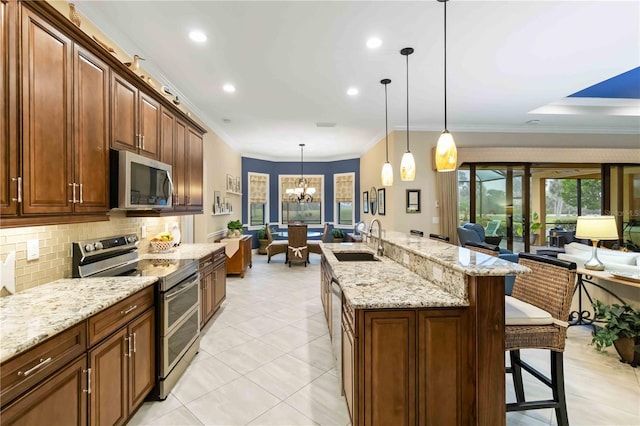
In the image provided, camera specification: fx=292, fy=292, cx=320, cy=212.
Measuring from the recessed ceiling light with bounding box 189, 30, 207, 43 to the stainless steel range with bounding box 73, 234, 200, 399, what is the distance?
1971mm

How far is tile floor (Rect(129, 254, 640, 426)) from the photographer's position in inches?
80.5

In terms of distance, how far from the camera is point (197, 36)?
2.78 m

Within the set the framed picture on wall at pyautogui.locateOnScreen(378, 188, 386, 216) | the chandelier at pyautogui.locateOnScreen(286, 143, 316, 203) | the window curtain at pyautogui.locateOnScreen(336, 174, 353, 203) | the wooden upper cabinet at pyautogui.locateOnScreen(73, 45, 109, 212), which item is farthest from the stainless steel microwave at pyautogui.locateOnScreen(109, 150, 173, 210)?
A: the window curtain at pyautogui.locateOnScreen(336, 174, 353, 203)

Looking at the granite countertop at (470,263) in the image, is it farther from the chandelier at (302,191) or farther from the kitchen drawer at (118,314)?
the chandelier at (302,191)

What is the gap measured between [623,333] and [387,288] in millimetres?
2550

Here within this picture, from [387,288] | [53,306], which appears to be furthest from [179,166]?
[387,288]

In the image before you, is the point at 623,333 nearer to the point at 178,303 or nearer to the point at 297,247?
the point at 178,303

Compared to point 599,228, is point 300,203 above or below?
above

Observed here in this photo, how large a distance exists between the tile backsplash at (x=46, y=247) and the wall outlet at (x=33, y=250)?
2 cm

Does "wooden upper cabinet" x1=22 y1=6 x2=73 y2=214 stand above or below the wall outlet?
above

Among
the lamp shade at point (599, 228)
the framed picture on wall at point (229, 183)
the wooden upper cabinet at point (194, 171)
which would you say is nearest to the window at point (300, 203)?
the framed picture on wall at point (229, 183)

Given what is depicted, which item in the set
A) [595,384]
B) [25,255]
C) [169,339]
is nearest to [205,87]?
[25,255]

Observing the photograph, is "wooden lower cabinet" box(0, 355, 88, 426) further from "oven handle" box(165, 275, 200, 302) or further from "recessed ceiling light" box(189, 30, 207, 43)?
"recessed ceiling light" box(189, 30, 207, 43)

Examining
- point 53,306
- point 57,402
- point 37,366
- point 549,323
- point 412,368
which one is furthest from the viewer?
point 549,323
